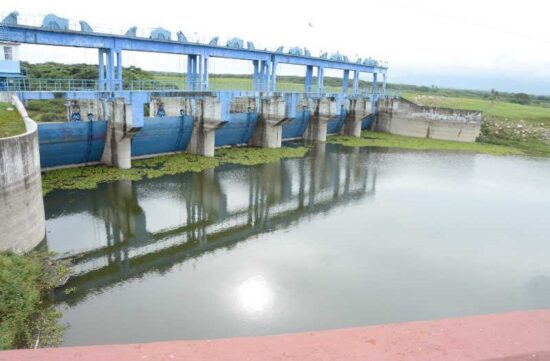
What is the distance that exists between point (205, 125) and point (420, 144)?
1793 cm

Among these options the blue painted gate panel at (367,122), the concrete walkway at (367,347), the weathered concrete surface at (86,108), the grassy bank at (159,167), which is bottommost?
the grassy bank at (159,167)

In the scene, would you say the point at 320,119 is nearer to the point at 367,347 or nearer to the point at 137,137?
the point at 137,137

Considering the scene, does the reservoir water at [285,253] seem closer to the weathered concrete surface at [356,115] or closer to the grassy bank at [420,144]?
the grassy bank at [420,144]

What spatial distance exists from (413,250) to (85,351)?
11.0 meters

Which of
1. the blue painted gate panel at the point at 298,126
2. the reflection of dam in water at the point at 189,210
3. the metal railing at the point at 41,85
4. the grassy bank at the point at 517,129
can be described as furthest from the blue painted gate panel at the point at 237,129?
the grassy bank at the point at 517,129

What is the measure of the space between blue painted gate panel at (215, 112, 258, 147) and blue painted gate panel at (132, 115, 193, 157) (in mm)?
2573

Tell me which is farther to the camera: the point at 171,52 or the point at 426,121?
the point at 426,121

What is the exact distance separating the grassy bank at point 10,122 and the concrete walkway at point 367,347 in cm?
931

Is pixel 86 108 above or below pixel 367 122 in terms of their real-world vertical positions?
above

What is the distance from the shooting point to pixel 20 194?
10.2m

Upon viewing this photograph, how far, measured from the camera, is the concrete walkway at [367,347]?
3.28m

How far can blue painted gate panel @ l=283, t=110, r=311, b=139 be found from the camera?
31547 mm

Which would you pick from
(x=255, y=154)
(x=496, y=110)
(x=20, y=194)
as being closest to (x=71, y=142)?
(x=20, y=194)

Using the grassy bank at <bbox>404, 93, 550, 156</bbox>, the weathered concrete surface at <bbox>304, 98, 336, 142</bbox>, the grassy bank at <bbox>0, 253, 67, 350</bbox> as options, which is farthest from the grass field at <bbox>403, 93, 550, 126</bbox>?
the grassy bank at <bbox>0, 253, 67, 350</bbox>
